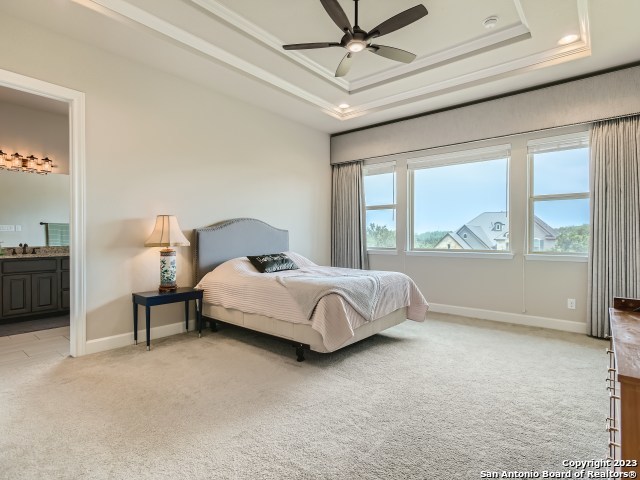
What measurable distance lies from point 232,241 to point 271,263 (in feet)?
2.20

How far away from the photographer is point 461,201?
16.9 ft

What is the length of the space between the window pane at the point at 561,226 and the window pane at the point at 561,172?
0.51 feet

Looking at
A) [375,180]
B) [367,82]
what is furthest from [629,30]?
[375,180]

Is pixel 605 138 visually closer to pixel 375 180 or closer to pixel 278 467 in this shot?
pixel 375 180

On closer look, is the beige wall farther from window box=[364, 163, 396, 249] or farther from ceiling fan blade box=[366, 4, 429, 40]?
ceiling fan blade box=[366, 4, 429, 40]

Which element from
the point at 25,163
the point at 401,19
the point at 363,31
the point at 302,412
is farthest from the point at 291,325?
the point at 25,163

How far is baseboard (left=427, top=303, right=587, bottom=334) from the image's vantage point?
4.15m

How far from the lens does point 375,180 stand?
6.07m

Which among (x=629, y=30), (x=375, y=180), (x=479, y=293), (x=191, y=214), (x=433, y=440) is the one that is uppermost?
(x=629, y=30)

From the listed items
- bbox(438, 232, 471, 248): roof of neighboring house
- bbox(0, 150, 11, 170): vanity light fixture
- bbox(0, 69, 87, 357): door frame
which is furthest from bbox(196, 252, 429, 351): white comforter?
bbox(0, 150, 11, 170): vanity light fixture

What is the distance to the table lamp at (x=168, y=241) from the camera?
362 cm

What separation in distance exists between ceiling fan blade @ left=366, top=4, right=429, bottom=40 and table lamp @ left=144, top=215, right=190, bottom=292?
8.54ft

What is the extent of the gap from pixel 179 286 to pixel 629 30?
510cm

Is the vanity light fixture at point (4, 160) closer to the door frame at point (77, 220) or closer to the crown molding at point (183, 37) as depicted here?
the door frame at point (77, 220)
